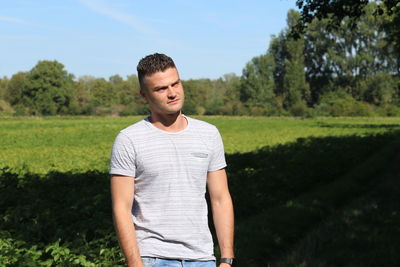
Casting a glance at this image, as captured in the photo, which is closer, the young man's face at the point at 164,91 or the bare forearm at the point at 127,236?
the bare forearm at the point at 127,236

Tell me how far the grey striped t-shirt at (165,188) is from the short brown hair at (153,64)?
30cm

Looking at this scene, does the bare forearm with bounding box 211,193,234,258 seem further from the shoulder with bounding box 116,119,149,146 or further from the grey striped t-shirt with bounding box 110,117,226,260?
the shoulder with bounding box 116,119,149,146

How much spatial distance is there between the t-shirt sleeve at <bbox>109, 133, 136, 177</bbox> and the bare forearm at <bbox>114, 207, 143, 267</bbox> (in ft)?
0.67

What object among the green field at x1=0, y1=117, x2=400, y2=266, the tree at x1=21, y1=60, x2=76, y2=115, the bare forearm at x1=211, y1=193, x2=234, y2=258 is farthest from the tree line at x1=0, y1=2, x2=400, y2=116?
the bare forearm at x1=211, y1=193, x2=234, y2=258

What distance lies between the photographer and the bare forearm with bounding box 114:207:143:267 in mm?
2594

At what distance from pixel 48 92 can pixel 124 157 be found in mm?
99911

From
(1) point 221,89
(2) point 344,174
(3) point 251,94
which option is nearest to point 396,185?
(2) point 344,174

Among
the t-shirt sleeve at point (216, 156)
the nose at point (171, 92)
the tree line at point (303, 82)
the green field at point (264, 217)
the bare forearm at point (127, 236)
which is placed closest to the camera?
the bare forearm at point (127, 236)

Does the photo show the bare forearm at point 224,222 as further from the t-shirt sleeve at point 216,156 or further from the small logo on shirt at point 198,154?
the small logo on shirt at point 198,154

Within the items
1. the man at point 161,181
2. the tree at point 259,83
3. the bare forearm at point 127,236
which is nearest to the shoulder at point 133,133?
the man at point 161,181

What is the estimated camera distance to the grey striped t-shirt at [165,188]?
267 centimetres

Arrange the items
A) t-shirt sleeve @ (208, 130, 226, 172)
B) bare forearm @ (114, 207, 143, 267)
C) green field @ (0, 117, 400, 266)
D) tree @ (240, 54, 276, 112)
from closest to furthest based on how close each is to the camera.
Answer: bare forearm @ (114, 207, 143, 267) → t-shirt sleeve @ (208, 130, 226, 172) → green field @ (0, 117, 400, 266) → tree @ (240, 54, 276, 112)

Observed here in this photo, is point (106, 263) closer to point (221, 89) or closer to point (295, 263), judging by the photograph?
point (295, 263)

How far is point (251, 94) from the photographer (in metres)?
103
